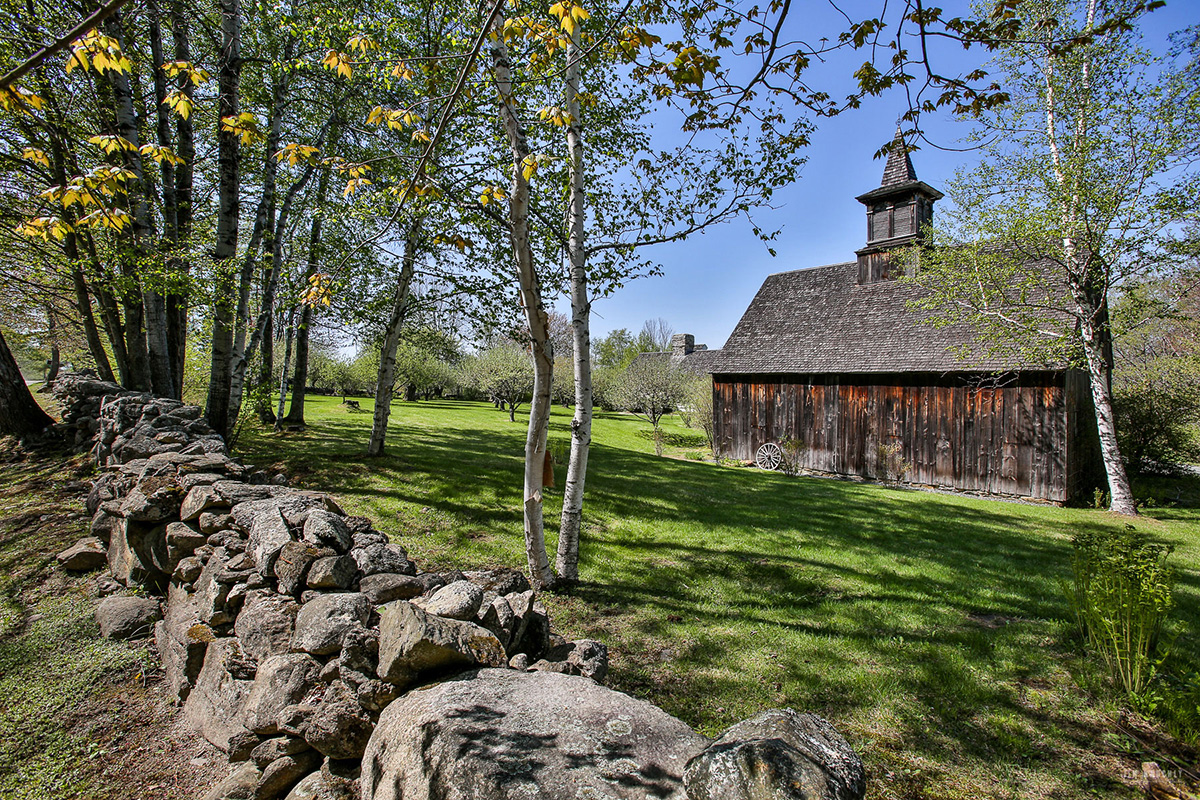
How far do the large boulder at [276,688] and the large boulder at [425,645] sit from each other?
47 cm

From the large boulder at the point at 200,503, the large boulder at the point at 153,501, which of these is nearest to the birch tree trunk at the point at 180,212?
the large boulder at the point at 153,501

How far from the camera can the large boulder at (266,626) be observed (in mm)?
3141

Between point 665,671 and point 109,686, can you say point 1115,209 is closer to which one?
point 665,671

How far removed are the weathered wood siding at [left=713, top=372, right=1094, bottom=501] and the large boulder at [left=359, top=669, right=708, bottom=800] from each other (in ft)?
52.8

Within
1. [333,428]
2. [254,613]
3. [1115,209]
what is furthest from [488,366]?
[254,613]

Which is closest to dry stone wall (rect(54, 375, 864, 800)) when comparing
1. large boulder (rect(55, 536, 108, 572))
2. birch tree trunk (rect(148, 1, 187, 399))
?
large boulder (rect(55, 536, 108, 572))

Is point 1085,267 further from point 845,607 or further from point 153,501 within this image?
point 153,501

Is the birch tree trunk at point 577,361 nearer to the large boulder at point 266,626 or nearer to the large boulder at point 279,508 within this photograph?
the large boulder at point 279,508

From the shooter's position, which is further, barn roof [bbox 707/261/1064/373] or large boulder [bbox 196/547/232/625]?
barn roof [bbox 707/261/1064/373]

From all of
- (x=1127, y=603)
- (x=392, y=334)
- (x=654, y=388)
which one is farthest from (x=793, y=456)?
(x=654, y=388)

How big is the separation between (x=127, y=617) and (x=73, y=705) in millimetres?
965

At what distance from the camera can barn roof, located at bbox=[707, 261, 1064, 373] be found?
50.5ft

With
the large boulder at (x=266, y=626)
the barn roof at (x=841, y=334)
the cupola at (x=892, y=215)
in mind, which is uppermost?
the cupola at (x=892, y=215)

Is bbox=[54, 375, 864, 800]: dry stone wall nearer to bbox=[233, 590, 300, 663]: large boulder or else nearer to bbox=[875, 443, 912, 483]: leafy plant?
bbox=[233, 590, 300, 663]: large boulder
